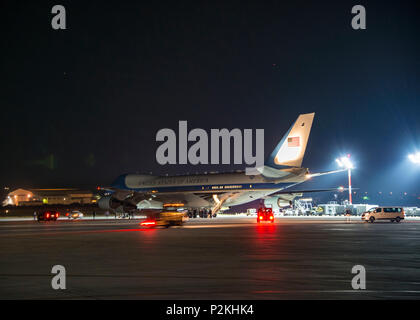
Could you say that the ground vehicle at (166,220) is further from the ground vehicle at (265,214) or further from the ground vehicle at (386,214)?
the ground vehicle at (386,214)

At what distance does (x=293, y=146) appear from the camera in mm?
66000

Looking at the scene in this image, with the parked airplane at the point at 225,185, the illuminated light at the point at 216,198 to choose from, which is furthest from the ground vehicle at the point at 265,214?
the illuminated light at the point at 216,198

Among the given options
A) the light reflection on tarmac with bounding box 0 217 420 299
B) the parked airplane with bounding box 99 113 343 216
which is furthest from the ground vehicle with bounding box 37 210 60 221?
the light reflection on tarmac with bounding box 0 217 420 299

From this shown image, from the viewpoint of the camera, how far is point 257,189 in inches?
2579

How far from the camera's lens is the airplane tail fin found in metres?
64.8

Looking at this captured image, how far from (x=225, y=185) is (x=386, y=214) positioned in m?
23.0

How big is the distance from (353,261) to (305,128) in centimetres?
4917

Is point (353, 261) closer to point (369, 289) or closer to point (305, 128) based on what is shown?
point (369, 289)

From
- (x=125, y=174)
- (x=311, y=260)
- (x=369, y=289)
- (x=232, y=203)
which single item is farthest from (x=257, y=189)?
(x=369, y=289)

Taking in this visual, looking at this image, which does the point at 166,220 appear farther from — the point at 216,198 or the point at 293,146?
the point at 293,146

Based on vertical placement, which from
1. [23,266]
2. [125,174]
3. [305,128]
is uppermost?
[305,128]

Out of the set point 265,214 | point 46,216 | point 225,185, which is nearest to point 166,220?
point 265,214
